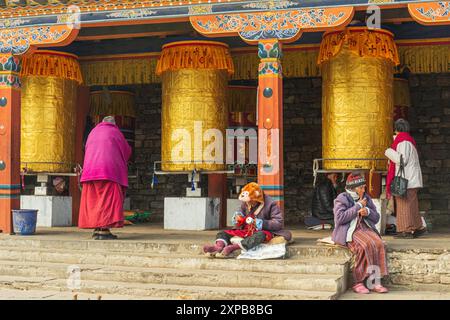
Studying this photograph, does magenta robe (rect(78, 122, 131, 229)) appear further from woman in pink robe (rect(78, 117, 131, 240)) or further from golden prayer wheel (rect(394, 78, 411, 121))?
golden prayer wheel (rect(394, 78, 411, 121))

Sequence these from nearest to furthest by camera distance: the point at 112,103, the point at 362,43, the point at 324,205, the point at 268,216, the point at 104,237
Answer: the point at 268,216
the point at 104,237
the point at 362,43
the point at 324,205
the point at 112,103

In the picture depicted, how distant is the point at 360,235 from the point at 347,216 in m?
0.21

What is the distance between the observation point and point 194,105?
875 cm

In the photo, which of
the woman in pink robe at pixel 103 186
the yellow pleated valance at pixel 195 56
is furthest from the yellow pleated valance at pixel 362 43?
the woman in pink robe at pixel 103 186

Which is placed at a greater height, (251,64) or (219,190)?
(251,64)

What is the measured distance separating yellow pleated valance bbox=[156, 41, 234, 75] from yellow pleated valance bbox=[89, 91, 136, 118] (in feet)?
7.53

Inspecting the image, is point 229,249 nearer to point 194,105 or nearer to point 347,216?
point 347,216

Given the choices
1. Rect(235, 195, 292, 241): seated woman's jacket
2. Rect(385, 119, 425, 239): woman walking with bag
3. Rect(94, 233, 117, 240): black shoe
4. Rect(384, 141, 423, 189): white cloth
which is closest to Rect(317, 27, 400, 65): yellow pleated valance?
Rect(385, 119, 425, 239): woman walking with bag

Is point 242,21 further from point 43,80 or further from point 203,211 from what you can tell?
point 43,80

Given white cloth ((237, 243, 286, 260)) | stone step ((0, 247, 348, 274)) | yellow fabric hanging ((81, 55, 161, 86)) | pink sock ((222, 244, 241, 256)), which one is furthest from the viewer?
yellow fabric hanging ((81, 55, 161, 86))

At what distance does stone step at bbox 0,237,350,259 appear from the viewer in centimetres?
643

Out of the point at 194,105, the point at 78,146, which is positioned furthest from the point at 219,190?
the point at 78,146

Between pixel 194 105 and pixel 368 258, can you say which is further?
pixel 194 105

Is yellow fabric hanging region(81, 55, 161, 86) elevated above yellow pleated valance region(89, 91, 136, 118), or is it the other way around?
yellow fabric hanging region(81, 55, 161, 86)
